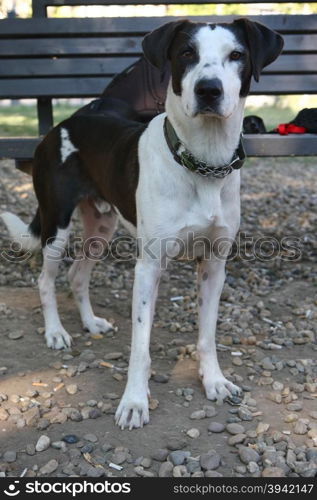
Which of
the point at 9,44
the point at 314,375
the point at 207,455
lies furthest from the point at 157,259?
the point at 9,44

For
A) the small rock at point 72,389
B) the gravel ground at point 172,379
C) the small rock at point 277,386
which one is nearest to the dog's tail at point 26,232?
the gravel ground at point 172,379

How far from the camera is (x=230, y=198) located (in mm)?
3072

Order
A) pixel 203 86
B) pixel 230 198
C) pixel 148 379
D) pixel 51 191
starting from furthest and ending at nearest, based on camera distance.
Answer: pixel 51 191 → pixel 148 379 → pixel 230 198 → pixel 203 86

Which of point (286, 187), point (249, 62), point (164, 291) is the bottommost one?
point (286, 187)

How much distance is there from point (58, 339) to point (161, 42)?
1.75m

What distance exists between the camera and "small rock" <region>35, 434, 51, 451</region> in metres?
2.70

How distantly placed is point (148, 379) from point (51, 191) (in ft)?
4.04

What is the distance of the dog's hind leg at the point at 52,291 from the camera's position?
374cm

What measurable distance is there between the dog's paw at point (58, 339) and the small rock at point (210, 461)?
4.27 feet

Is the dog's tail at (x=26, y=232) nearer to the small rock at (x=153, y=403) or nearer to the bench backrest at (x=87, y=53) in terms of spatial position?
the bench backrest at (x=87, y=53)

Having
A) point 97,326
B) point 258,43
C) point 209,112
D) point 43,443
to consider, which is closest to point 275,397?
point 43,443

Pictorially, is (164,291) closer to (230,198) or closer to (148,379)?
(148,379)

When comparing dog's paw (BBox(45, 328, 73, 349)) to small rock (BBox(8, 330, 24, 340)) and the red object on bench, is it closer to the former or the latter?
small rock (BBox(8, 330, 24, 340))

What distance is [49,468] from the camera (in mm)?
2568
